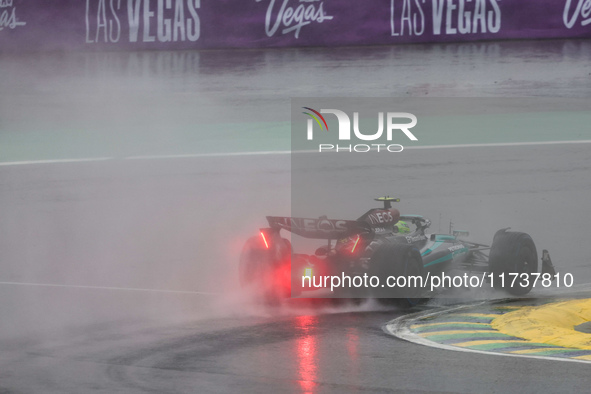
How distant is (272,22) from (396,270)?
12293mm

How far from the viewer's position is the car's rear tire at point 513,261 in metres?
9.52

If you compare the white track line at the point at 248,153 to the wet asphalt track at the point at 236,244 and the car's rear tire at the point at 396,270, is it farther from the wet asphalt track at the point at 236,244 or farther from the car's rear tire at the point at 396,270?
the car's rear tire at the point at 396,270

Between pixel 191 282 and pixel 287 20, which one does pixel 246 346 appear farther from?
pixel 287 20

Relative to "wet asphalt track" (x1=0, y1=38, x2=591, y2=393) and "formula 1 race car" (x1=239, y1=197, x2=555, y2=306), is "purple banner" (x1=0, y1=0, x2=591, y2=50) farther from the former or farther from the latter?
"formula 1 race car" (x1=239, y1=197, x2=555, y2=306)

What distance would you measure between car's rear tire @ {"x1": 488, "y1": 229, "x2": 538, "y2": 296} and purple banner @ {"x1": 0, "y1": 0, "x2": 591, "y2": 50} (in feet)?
33.8

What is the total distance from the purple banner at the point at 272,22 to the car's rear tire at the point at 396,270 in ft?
36.0

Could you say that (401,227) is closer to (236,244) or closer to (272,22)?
(236,244)

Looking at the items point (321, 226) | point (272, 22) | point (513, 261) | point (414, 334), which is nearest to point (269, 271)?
point (321, 226)

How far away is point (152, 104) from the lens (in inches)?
743

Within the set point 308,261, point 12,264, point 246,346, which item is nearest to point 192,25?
point 12,264

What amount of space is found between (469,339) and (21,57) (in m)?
16.9

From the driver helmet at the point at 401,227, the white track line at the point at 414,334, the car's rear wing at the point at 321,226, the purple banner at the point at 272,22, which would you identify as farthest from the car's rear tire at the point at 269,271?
the purple banner at the point at 272,22

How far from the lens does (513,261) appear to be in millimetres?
9531

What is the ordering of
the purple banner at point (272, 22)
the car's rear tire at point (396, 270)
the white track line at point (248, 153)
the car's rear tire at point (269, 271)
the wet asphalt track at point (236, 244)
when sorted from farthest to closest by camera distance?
the purple banner at point (272, 22)
the white track line at point (248, 153)
the car's rear tire at point (269, 271)
the car's rear tire at point (396, 270)
the wet asphalt track at point (236, 244)
